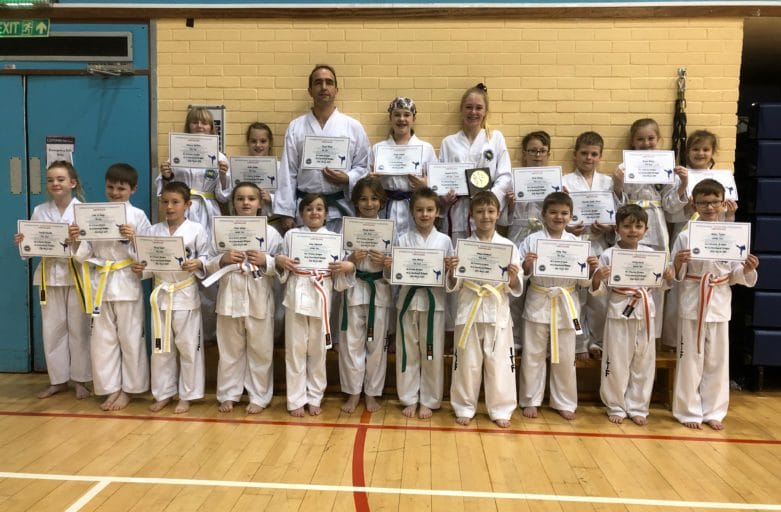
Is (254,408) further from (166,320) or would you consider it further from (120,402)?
(120,402)

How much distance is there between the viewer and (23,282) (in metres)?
5.21

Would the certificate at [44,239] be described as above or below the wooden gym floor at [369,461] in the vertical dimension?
above

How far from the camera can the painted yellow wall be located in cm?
488

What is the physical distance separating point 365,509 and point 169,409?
2029 mm

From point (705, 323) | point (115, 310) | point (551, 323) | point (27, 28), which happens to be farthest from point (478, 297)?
point (27, 28)

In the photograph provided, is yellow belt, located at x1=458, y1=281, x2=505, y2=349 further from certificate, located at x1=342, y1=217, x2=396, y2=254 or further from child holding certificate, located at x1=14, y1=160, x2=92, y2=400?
child holding certificate, located at x1=14, y1=160, x2=92, y2=400

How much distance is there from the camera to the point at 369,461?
338cm

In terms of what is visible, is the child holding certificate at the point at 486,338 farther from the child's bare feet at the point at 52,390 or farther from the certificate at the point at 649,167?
the child's bare feet at the point at 52,390

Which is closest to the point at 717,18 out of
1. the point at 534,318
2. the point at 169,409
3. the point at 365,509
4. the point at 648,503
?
the point at 534,318

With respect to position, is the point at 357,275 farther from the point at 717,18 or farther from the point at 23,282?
the point at 717,18

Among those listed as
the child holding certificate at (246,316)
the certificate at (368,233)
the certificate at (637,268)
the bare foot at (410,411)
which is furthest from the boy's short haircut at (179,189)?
the certificate at (637,268)

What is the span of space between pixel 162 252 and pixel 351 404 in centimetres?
171

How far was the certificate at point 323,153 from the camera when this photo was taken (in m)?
4.46

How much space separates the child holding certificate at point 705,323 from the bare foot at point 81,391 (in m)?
4.37
